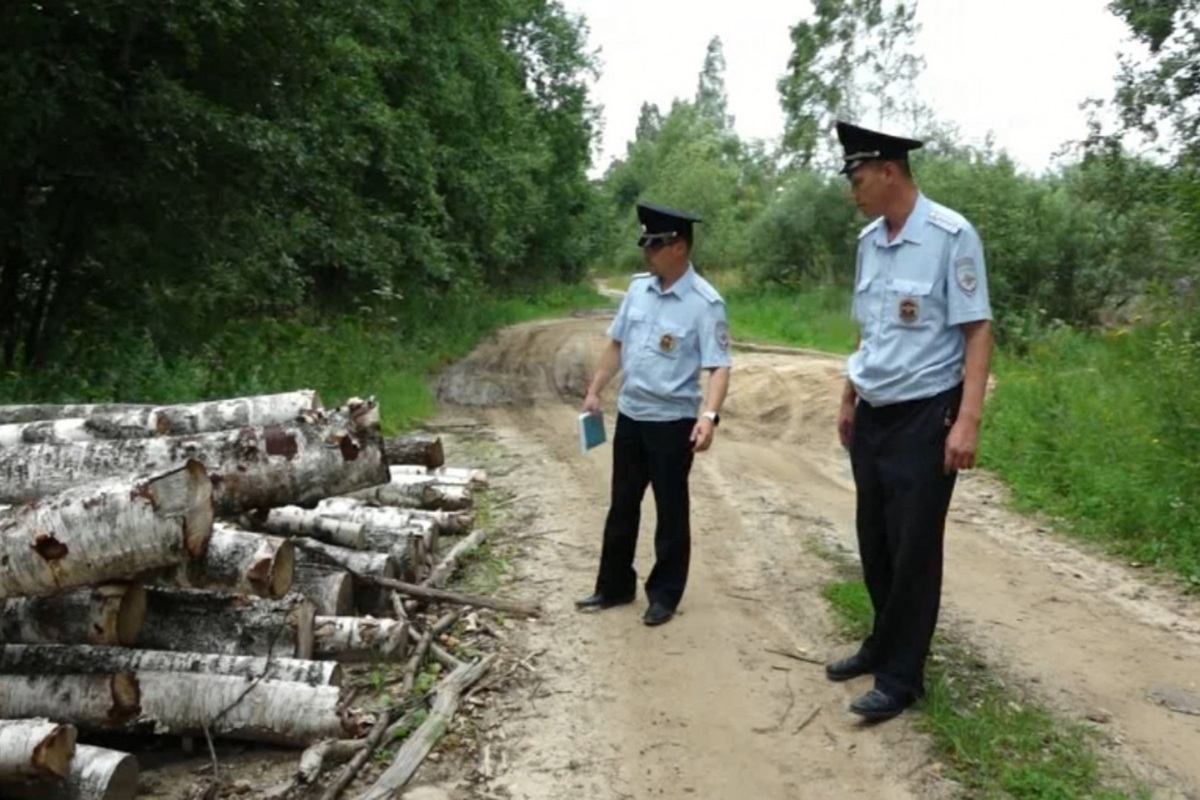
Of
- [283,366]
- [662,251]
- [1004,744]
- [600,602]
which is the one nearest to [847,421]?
[662,251]

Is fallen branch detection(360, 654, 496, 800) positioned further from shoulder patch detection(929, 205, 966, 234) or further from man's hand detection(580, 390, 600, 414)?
shoulder patch detection(929, 205, 966, 234)

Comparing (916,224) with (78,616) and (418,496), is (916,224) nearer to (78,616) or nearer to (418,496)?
(78,616)

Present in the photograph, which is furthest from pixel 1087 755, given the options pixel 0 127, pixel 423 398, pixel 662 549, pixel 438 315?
pixel 438 315

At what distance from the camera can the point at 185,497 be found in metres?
4.23

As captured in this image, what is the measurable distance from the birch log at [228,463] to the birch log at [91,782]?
41.9 inches

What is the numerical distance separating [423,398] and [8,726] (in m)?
10.6

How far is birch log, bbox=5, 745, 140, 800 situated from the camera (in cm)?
401

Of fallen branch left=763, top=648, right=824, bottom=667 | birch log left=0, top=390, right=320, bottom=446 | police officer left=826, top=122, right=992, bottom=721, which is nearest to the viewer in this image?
police officer left=826, top=122, right=992, bottom=721

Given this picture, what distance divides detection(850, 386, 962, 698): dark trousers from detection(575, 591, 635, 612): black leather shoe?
1644 mm

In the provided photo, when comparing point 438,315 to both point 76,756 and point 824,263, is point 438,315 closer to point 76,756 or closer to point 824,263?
point 824,263

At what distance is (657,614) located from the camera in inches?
231

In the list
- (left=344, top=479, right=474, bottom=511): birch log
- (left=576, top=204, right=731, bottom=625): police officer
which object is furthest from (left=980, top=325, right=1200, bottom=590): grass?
(left=344, top=479, right=474, bottom=511): birch log

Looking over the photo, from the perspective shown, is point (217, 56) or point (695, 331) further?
point (217, 56)

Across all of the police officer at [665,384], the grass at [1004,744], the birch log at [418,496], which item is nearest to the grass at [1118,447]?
the grass at [1004,744]
